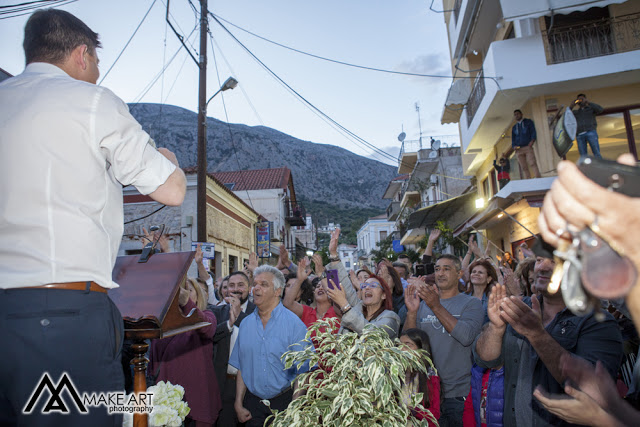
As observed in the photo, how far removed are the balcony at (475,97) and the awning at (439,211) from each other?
11.8 feet

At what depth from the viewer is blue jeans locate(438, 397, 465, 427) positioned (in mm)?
3865

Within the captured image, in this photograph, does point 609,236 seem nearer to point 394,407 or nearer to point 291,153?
point 394,407

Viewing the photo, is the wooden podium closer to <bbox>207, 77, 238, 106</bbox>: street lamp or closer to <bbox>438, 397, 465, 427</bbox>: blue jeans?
<bbox>438, 397, 465, 427</bbox>: blue jeans

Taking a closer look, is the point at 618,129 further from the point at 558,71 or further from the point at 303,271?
the point at 303,271

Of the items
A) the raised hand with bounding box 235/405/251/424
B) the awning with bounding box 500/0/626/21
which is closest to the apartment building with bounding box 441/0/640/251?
the awning with bounding box 500/0/626/21

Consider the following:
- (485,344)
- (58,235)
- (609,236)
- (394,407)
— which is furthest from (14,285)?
(485,344)

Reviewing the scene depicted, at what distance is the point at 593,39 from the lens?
11352mm

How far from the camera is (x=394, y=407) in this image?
230 centimetres

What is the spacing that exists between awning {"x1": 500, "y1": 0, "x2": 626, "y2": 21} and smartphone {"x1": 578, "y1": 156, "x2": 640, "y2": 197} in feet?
36.0

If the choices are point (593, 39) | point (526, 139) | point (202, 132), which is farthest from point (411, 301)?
point (593, 39)

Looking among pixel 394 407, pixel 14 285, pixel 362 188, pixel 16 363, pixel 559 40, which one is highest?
pixel 362 188

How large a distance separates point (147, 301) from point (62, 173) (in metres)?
0.80

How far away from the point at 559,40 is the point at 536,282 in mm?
10247

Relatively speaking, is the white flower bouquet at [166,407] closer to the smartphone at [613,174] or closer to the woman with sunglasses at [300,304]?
the smartphone at [613,174]
